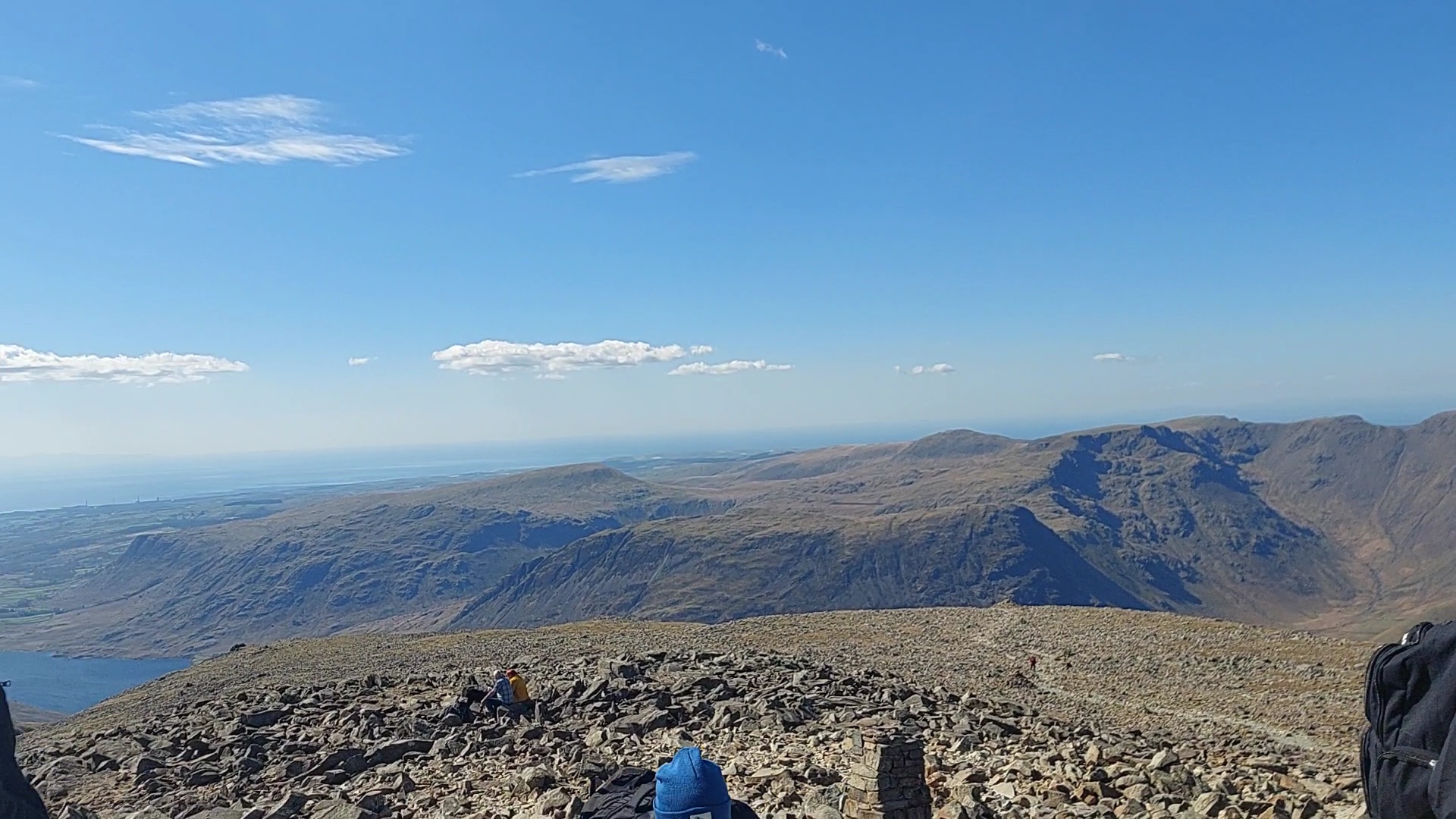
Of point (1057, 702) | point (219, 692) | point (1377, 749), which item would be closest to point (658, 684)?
point (1057, 702)

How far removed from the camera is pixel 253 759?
17656 millimetres

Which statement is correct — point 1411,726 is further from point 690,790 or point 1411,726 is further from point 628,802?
point 628,802

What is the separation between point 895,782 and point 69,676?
592ft

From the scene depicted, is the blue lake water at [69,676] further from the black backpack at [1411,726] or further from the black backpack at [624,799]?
the black backpack at [1411,726]

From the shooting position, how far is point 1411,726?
12.8 feet

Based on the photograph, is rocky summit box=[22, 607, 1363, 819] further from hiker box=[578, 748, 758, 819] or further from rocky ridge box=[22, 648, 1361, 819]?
hiker box=[578, 748, 758, 819]

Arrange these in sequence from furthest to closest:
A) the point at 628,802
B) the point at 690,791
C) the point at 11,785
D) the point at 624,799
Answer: the point at 624,799 < the point at 628,802 < the point at 11,785 < the point at 690,791

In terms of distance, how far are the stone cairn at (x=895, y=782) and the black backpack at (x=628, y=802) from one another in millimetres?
2502

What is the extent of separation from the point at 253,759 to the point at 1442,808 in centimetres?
1934

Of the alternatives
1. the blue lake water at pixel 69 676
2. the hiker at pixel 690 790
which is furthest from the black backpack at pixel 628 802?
the blue lake water at pixel 69 676

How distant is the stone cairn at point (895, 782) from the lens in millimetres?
10539

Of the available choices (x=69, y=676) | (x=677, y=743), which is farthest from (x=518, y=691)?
(x=69, y=676)

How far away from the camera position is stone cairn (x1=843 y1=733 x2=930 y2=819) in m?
10.5

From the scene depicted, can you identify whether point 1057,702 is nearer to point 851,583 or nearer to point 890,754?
Result: point 890,754
